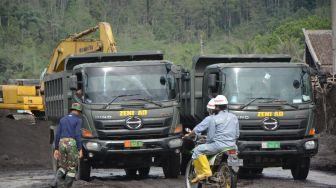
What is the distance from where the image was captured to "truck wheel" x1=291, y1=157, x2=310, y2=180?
1856 centimetres

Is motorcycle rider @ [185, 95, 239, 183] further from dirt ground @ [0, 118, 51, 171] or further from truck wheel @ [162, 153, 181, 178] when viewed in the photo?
dirt ground @ [0, 118, 51, 171]

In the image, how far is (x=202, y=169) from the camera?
45.5ft

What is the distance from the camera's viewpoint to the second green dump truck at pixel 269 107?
17750mm

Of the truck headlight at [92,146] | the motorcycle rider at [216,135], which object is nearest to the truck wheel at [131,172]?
the truck headlight at [92,146]

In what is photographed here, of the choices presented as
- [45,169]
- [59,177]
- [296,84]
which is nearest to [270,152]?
[296,84]

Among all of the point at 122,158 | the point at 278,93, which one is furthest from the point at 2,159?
the point at 278,93

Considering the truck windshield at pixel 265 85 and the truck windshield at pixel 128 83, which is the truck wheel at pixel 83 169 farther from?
the truck windshield at pixel 265 85

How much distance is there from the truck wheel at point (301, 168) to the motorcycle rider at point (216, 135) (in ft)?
15.9

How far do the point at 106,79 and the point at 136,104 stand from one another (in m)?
0.89

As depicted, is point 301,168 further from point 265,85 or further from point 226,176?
point 226,176

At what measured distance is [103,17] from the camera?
160 meters

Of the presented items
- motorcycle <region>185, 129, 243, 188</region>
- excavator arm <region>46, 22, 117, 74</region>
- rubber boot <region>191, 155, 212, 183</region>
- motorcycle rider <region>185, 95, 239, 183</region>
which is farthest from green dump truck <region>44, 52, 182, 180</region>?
excavator arm <region>46, 22, 117, 74</region>

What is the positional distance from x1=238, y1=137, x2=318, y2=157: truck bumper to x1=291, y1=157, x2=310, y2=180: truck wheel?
0.47 metres

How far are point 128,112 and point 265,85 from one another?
9.84ft
